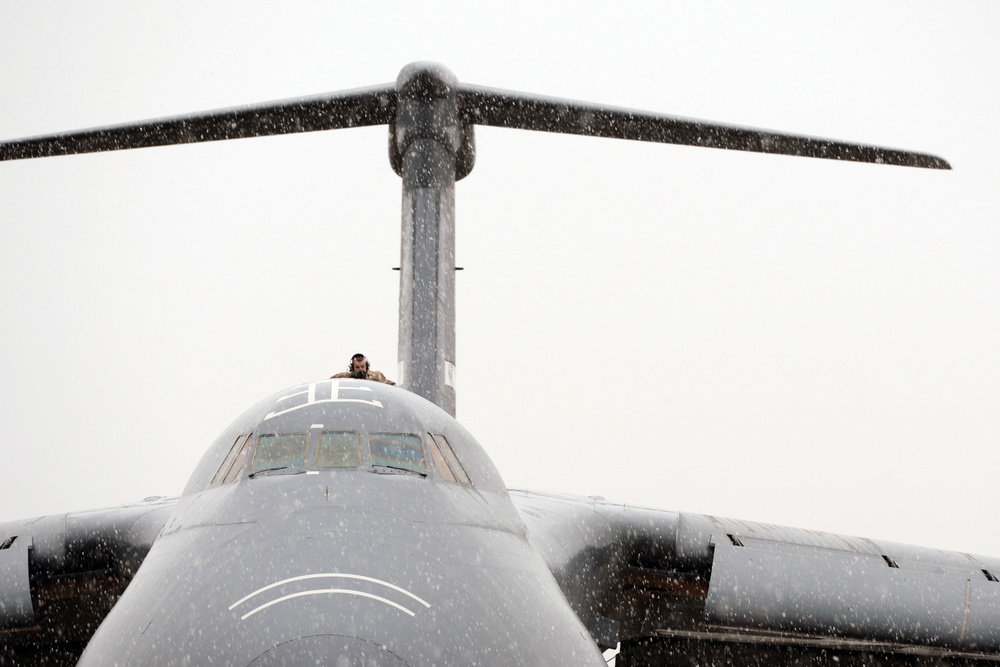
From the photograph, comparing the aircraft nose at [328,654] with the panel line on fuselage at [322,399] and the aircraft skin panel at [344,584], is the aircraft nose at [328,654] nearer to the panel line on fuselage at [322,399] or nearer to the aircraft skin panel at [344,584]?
the aircraft skin panel at [344,584]

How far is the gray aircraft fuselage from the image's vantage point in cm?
321

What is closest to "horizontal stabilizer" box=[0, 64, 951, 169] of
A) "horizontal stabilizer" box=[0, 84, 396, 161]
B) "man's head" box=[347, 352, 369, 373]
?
"horizontal stabilizer" box=[0, 84, 396, 161]

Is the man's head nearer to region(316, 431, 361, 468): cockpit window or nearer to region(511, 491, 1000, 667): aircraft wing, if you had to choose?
region(511, 491, 1000, 667): aircraft wing

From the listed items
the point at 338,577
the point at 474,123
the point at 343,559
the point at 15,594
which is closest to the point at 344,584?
the point at 338,577

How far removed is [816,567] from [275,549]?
5437 mm

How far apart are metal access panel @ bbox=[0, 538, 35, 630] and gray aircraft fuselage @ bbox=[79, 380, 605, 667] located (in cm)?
282

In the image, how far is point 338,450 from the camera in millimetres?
4766

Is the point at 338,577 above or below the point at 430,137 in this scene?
below

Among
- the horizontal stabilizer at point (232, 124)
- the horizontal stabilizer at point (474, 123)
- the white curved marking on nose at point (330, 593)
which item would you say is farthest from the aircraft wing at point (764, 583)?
the horizontal stabilizer at point (232, 124)

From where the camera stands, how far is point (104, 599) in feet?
27.9

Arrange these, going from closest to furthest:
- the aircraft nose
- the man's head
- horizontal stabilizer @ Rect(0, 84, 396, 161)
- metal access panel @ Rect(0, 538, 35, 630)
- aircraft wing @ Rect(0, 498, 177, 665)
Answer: the aircraft nose < metal access panel @ Rect(0, 538, 35, 630) < aircraft wing @ Rect(0, 498, 177, 665) < the man's head < horizontal stabilizer @ Rect(0, 84, 396, 161)

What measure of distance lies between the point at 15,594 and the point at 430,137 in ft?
20.6

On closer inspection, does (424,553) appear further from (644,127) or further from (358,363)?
(644,127)

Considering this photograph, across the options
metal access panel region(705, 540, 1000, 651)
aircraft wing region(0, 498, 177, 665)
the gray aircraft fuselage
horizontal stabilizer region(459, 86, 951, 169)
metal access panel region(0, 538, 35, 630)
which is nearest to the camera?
the gray aircraft fuselage
